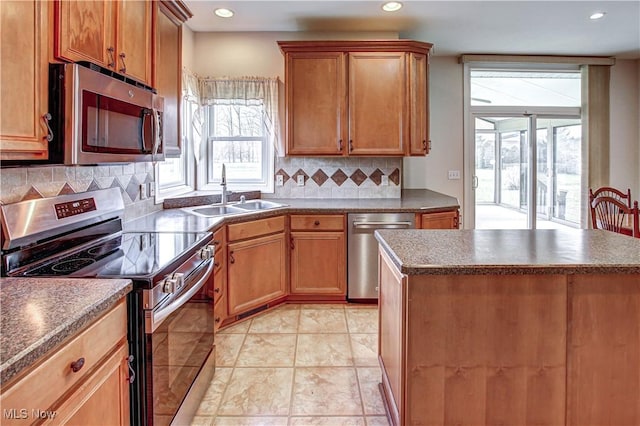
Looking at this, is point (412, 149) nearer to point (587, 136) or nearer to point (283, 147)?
point (283, 147)

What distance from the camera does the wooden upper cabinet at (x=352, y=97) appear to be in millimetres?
3859

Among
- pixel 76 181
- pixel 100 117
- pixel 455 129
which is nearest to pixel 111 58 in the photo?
pixel 100 117

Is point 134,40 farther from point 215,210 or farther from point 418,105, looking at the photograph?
point 418,105

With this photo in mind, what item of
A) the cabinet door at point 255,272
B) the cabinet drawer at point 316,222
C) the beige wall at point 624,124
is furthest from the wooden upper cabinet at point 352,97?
the beige wall at point 624,124

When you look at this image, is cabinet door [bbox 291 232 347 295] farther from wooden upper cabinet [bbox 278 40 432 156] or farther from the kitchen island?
the kitchen island

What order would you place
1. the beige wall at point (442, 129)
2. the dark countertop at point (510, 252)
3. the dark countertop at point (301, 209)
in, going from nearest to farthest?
the dark countertop at point (510, 252) → the dark countertop at point (301, 209) → the beige wall at point (442, 129)

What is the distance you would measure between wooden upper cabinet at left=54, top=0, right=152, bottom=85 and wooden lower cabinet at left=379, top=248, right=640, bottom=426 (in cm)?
150

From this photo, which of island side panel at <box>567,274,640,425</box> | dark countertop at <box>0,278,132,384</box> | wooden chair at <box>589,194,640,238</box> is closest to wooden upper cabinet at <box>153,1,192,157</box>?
dark countertop at <box>0,278,132,384</box>

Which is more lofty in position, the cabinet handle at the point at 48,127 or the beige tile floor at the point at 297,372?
the cabinet handle at the point at 48,127

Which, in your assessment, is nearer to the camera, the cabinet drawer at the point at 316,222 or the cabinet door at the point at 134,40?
the cabinet door at the point at 134,40

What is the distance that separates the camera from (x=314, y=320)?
11.2ft

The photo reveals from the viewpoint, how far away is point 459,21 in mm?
3914

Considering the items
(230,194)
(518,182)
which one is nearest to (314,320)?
(230,194)

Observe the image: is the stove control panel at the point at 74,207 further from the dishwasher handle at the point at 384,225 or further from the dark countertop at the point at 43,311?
the dishwasher handle at the point at 384,225
